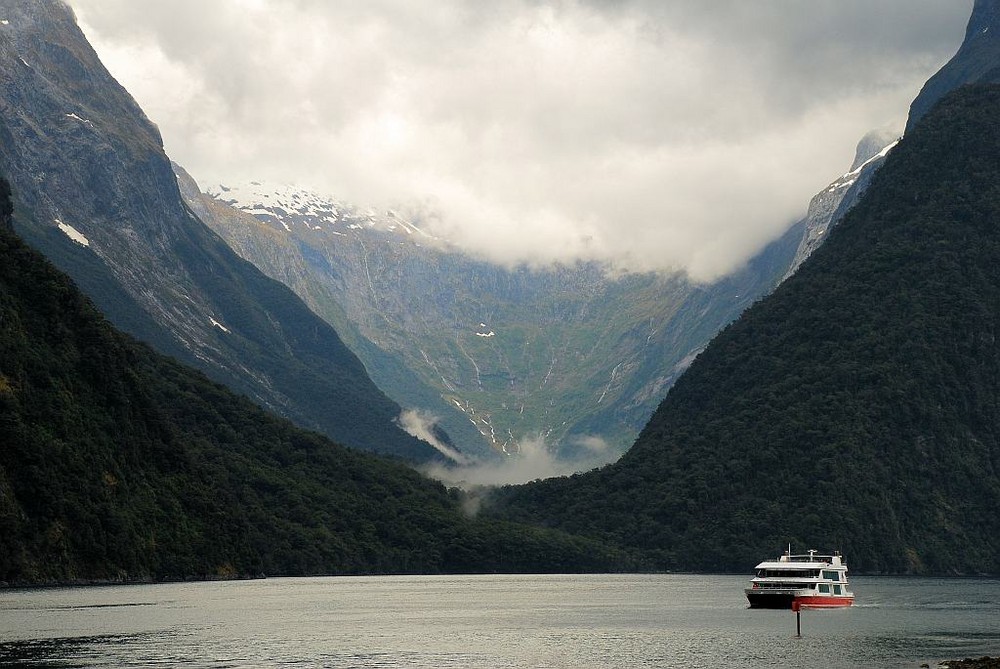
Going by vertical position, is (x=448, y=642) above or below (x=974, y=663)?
above

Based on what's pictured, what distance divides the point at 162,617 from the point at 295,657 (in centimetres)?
5321

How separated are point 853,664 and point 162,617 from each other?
95.2 m

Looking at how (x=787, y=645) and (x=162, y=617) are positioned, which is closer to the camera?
(x=787, y=645)

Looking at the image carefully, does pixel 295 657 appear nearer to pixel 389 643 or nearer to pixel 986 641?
pixel 389 643

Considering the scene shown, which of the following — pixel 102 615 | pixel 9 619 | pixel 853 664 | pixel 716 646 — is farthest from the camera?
pixel 102 615

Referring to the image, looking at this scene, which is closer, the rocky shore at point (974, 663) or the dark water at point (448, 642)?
the rocky shore at point (974, 663)

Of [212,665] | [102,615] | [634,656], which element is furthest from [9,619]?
[634,656]

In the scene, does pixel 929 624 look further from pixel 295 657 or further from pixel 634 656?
pixel 295 657

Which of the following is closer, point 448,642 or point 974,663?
point 974,663

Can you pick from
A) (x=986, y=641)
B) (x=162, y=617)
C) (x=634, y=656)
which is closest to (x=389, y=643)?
(x=634, y=656)

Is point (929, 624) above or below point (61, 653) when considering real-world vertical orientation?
above

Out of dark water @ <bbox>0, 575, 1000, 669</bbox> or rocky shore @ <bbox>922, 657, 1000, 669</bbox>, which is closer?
rocky shore @ <bbox>922, 657, 1000, 669</bbox>

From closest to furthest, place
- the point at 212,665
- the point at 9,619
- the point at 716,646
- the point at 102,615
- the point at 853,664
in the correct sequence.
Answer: the point at 212,665 → the point at 853,664 → the point at 716,646 → the point at 9,619 → the point at 102,615

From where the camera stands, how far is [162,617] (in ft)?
629
